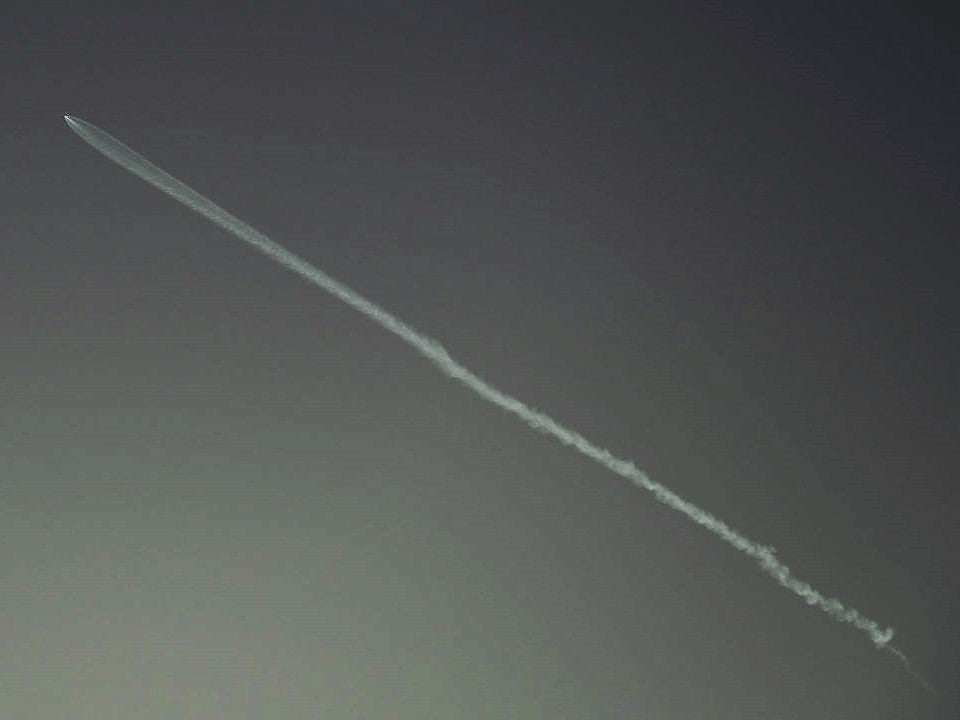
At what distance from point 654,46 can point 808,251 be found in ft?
3.07

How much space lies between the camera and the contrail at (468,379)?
307 cm

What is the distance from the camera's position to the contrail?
3.07 meters

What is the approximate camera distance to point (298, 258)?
10.4 ft

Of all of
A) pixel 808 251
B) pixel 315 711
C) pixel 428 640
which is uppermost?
pixel 808 251

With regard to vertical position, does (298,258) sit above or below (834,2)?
below

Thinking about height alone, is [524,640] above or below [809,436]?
below

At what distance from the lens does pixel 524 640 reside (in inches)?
133

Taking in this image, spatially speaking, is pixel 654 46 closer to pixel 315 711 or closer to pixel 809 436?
pixel 809 436

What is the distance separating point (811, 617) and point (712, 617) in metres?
0.38

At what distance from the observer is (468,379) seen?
329 centimetres

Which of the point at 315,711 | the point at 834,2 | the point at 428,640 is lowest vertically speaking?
the point at 315,711

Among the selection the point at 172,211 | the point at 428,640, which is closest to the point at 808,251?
the point at 428,640

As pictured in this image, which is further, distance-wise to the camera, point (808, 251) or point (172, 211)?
point (808, 251)

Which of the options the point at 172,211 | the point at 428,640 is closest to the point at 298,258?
the point at 172,211
